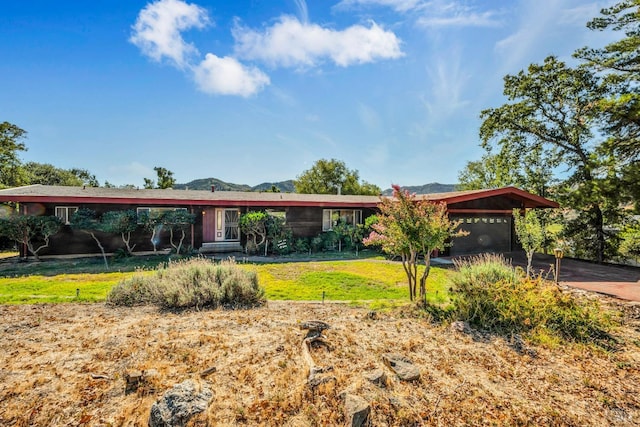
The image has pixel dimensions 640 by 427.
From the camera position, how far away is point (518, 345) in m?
4.09

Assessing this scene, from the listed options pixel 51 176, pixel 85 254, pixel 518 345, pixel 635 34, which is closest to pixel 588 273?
pixel 518 345

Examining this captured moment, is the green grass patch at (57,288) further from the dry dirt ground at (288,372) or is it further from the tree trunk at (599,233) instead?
the tree trunk at (599,233)

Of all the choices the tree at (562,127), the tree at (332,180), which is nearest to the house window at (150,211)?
the tree at (562,127)

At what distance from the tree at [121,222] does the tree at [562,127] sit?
1781 cm

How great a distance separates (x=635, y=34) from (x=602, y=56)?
1162 millimetres

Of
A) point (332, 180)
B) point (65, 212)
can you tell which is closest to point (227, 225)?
point (65, 212)

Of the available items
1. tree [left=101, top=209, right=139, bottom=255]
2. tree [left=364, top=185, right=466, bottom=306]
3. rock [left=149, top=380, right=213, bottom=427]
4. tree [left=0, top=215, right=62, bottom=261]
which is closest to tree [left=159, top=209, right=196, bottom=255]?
tree [left=101, top=209, right=139, bottom=255]

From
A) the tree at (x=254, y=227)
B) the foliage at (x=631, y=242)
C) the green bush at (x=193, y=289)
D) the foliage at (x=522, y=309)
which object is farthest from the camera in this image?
the tree at (x=254, y=227)

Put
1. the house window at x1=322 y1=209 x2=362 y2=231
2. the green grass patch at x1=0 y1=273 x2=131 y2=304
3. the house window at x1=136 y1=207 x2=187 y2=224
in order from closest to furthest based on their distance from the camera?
the green grass patch at x1=0 y1=273 x2=131 y2=304, the house window at x1=136 y1=207 x2=187 y2=224, the house window at x1=322 y1=209 x2=362 y2=231

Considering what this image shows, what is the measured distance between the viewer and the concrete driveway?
716cm

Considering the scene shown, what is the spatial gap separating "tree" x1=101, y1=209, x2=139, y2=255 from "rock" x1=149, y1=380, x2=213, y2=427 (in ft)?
33.8

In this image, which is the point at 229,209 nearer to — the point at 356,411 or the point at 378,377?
the point at 378,377

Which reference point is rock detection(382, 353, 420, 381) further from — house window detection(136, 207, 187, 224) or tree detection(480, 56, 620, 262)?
tree detection(480, 56, 620, 262)

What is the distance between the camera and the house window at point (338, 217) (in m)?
14.7
